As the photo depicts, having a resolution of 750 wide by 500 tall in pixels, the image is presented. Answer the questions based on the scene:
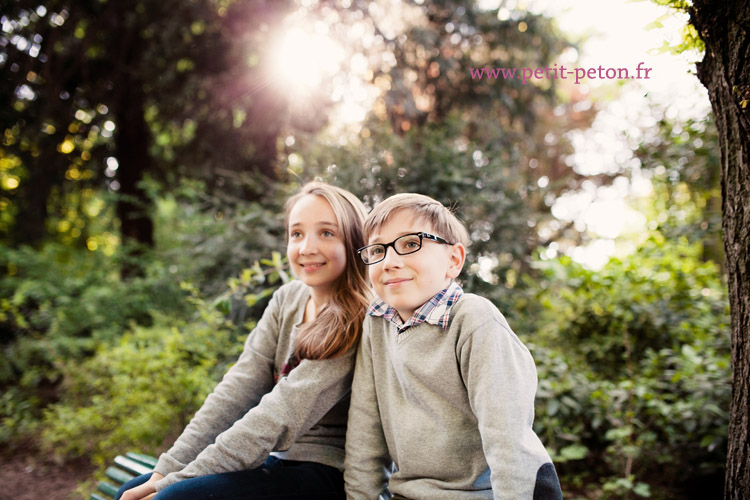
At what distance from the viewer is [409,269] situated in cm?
163

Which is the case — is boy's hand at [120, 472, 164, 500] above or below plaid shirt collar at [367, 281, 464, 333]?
below

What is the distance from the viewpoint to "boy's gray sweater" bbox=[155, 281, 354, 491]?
1.77 meters

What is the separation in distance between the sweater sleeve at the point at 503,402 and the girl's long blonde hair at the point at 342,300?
19.9 inches

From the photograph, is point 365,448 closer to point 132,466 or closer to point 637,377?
point 132,466

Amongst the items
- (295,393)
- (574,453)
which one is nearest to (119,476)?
(295,393)

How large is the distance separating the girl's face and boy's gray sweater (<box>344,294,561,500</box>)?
0.34 meters

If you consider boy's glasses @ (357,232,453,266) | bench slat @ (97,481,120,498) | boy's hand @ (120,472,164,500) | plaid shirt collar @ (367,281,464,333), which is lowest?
bench slat @ (97,481,120,498)

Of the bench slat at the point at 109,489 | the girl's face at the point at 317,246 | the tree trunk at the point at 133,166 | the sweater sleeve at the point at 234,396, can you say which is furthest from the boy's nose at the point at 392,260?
the tree trunk at the point at 133,166

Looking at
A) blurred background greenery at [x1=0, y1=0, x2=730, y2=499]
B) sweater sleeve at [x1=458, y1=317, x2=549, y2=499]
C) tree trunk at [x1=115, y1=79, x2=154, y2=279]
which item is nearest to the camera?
sweater sleeve at [x1=458, y1=317, x2=549, y2=499]

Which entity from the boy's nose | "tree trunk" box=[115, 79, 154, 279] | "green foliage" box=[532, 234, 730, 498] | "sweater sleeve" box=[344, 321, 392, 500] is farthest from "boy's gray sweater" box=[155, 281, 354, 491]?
"tree trunk" box=[115, 79, 154, 279]

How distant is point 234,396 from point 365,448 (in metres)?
0.68

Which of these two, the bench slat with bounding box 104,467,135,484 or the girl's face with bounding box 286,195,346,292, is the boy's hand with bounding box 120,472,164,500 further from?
the girl's face with bounding box 286,195,346,292

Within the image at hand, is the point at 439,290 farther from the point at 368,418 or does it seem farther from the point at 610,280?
the point at 610,280

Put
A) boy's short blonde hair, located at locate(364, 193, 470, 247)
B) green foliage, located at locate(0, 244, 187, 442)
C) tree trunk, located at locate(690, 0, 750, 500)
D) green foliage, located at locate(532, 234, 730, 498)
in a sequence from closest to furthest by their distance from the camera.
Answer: tree trunk, located at locate(690, 0, 750, 500)
boy's short blonde hair, located at locate(364, 193, 470, 247)
green foliage, located at locate(532, 234, 730, 498)
green foliage, located at locate(0, 244, 187, 442)
